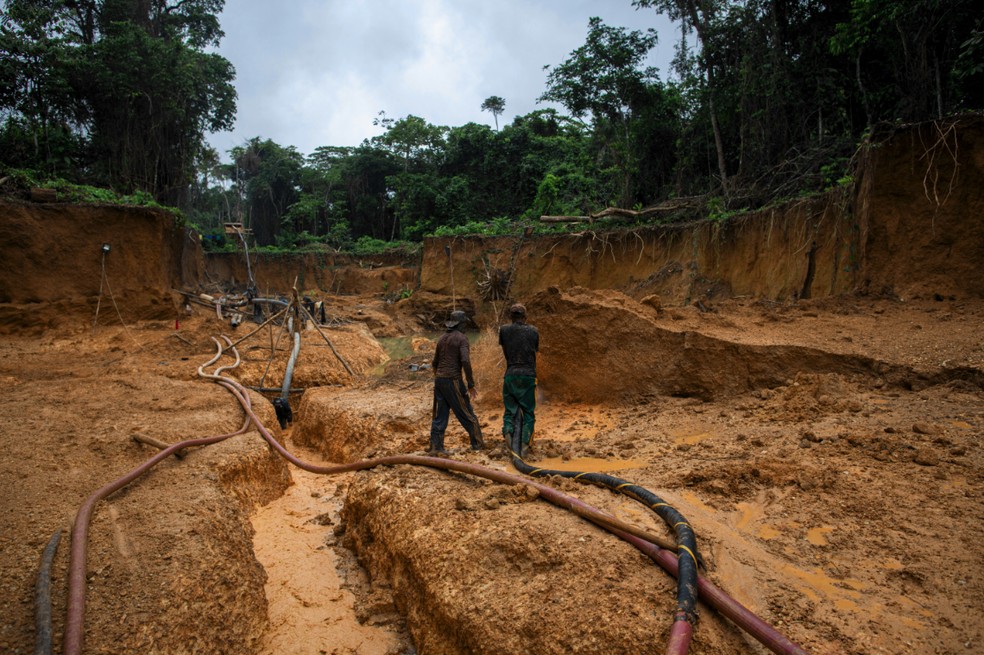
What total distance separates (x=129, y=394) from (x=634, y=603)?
23.6ft

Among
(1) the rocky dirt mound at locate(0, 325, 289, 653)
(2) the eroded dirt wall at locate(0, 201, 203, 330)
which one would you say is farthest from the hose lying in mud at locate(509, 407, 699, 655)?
(2) the eroded dirt wall at locate(0, 201, 203, 330)

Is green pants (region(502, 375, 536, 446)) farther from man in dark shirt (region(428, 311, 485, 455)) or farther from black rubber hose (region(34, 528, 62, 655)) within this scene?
black rubber hose (region(34, 528, 62, 655))

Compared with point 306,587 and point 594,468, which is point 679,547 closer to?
point 594,468

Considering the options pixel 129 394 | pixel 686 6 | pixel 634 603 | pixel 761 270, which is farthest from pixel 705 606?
pixel 686 6

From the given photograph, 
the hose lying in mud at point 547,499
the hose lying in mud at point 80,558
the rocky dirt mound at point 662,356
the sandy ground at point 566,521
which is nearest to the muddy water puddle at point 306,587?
the sandy ground at point 566,521

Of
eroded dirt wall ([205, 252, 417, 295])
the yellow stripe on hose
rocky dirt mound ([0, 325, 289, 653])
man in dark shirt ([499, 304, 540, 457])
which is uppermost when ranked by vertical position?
eroded dirt wall ([205, 252, 417, 295])

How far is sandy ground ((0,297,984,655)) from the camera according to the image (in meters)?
2.64

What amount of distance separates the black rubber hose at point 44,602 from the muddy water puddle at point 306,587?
136 cm

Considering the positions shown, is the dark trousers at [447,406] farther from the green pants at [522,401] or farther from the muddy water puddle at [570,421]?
the muddy water puddle at [570,421]

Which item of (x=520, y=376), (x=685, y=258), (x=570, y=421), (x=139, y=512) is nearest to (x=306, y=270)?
(x=685, y=258)

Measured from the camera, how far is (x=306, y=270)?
29594 mm

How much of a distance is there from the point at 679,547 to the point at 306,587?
3101 millimetres

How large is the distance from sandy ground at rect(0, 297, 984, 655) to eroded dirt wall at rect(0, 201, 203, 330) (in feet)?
21.0

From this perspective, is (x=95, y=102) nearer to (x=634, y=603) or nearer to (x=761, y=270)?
(x=761, y=270)
